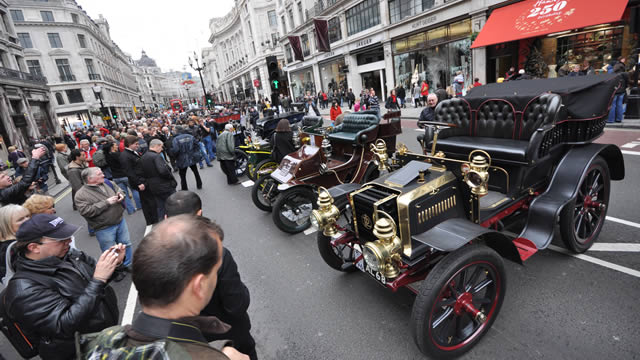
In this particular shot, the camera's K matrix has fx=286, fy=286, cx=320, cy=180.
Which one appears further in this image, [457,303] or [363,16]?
[363,16]

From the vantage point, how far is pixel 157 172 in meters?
5.32

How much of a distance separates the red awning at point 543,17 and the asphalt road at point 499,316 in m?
9.75

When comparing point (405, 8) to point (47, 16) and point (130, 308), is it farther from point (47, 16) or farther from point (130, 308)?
point (47, 16)

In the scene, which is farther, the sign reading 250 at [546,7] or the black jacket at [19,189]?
the sign reading 250 at [546,7]

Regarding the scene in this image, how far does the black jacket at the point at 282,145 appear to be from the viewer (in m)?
6.30

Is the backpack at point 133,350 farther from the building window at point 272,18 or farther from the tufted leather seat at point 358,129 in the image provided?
the building window at point 272,18

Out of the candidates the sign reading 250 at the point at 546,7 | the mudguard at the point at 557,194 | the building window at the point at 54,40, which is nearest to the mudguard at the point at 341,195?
the mudguard at the point at 557,194

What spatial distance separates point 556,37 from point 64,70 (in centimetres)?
5674

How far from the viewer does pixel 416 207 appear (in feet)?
8.13

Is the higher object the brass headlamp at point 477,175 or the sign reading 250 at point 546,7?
the sign reading 250 at point 546,7

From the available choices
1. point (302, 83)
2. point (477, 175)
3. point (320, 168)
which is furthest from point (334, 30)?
point (477, 175)

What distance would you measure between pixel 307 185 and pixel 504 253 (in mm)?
3211

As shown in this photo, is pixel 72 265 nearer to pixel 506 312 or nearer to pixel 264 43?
pixel 506 312

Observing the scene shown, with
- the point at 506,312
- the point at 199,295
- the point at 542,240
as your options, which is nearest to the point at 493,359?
the point at 506,312
